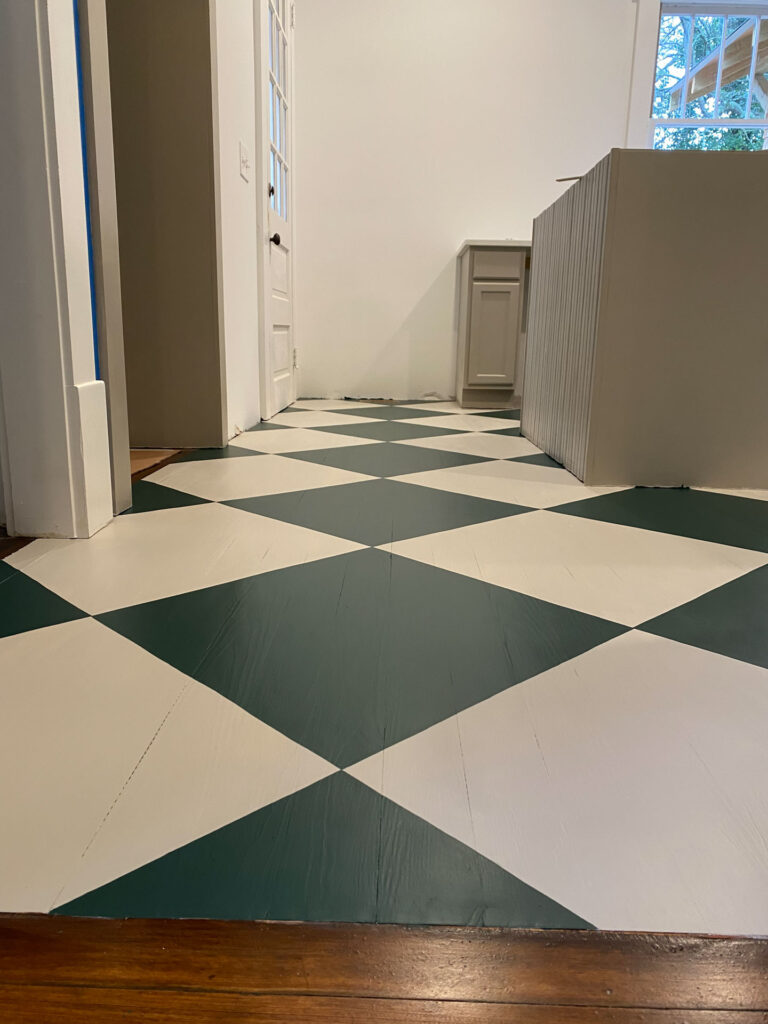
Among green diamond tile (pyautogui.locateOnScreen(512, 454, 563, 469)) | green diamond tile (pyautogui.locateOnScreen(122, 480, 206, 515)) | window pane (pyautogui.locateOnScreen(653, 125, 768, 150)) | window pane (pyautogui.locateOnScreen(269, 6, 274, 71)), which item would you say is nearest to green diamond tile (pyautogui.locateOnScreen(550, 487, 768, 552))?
green diamond tile (pyautogui.locateOnScreen(512, 454, 563, 469))

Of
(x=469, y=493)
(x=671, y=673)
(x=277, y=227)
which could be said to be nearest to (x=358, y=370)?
(x=277, y=227)

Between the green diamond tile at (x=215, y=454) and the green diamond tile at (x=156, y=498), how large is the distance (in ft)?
1.20

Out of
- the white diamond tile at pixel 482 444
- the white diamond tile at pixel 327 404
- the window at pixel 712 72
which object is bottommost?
the white diamond tile at pixel 482 444

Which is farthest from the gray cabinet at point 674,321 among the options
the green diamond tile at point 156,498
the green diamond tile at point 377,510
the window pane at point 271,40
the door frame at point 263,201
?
the window pane at point 271,40

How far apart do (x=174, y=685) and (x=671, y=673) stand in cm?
55

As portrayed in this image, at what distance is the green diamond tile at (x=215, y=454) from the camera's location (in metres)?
2.18

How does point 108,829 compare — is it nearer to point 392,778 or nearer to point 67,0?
point 392,778

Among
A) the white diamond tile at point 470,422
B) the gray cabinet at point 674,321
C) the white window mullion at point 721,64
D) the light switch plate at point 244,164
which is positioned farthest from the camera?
the white window mullion at point 721,64

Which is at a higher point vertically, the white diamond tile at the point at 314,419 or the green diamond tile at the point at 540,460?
the white diamond tile at the point at 314,419

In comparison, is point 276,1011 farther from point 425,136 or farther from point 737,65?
point 737,65

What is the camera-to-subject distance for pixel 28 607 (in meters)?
1.00

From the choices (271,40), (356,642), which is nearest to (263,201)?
(271,40)

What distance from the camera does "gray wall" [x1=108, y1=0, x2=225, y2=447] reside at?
6.93 feet

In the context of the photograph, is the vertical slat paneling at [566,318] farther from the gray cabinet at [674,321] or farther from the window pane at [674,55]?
the window pane at [674,55]
